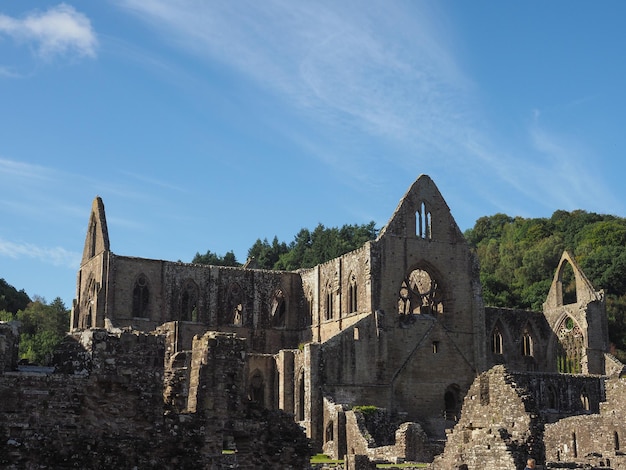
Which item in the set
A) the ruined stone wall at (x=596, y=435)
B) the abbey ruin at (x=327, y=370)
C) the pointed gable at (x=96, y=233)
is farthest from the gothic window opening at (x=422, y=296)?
the ruined stone wall at (x=596, y=435)

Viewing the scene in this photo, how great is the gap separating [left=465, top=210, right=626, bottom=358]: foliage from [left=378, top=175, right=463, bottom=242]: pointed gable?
27685 mm

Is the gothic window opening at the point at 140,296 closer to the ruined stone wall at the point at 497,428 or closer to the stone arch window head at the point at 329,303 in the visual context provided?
the stone arch window head at the point at 329,303

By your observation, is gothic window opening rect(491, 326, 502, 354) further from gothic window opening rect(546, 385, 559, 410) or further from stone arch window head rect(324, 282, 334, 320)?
stone arch window head rect(324, 282, 334, 320)

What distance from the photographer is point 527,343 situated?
66.4m

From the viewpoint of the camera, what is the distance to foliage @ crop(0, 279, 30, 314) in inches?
3313

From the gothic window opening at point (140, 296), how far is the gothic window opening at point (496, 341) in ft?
73.7

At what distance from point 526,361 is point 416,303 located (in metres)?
12.1

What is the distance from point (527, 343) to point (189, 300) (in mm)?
23125

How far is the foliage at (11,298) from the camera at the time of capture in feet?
276

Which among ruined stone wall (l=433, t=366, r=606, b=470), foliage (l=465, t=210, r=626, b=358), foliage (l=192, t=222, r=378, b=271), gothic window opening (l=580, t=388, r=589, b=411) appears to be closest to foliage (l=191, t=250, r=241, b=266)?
foliage (l=192, t=222, r=378, b=271)

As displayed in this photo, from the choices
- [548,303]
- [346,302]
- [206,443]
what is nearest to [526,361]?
[548,303]

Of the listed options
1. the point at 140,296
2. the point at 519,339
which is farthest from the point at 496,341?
the point at 140,296

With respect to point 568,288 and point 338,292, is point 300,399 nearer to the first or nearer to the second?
point 338,292

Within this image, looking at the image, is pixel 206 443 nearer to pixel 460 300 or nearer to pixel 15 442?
pixel 15 442
